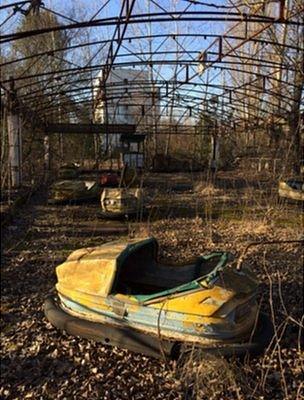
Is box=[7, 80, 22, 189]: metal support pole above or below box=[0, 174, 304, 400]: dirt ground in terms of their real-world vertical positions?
above

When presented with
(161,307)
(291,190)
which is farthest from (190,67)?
(161,307)

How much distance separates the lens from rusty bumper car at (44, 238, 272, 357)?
11.8 feet

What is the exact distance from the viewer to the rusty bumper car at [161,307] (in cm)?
361

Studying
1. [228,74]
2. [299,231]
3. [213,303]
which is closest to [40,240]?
[299,231]

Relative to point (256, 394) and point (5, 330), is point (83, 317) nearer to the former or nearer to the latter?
point (5, 330)

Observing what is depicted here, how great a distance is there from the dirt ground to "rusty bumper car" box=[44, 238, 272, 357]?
0.42 ft

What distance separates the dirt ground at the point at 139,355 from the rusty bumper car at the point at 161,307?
127 mm

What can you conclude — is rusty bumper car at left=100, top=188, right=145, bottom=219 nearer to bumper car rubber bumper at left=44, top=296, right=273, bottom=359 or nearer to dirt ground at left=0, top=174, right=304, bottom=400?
dirt ground at left=0, top=174, right=304, bottom=400

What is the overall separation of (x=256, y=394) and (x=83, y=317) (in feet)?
5.16

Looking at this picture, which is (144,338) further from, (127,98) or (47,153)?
(127,98)

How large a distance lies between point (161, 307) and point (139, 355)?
440 mm

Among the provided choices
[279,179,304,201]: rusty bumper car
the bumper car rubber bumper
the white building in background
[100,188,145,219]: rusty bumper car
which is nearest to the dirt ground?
the bumper car rubber bumper

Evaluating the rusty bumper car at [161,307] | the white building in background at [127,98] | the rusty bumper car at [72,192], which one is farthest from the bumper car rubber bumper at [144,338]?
the white building in background at [127,98]

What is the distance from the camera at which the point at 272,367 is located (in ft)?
11.7
